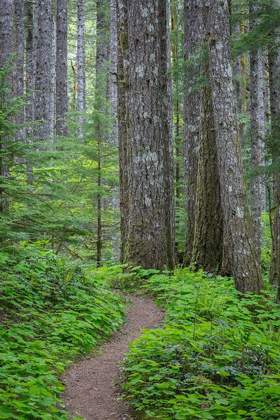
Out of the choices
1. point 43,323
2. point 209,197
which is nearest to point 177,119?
point 209,197

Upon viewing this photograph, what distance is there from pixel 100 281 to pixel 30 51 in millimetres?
23054

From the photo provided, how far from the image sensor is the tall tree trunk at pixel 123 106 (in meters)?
9.23

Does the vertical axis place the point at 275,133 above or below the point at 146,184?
above

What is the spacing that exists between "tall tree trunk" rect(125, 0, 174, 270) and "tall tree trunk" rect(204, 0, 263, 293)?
1345mm

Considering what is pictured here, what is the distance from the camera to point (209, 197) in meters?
8.48

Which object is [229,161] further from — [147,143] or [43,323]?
[43,323]

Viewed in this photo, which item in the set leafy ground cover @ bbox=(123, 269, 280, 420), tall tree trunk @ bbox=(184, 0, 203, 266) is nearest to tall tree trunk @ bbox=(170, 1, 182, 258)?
tall tree trunk @ bbox=(184, 0, 203, 266)

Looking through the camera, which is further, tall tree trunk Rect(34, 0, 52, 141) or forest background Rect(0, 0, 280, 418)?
tall tree trunk Rect(34, 0, 52, 141)

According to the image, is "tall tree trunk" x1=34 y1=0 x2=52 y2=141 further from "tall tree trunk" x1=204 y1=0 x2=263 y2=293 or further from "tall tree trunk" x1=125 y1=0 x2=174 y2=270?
"tall tree trunk" x1=204 y1=0 x2=263 y2=293

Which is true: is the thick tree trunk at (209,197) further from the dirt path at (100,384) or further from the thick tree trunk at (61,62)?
the thick tree trunk at (61,62)

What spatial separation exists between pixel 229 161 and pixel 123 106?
3391 millimetres

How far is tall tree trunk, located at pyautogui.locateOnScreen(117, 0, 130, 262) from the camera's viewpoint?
30.3 feet

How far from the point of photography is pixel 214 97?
7.23 meters

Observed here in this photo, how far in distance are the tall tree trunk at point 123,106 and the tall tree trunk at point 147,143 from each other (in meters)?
0.98
